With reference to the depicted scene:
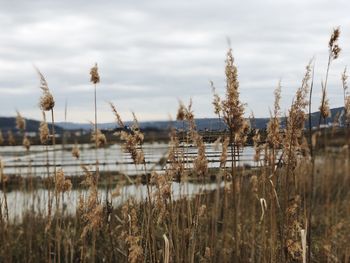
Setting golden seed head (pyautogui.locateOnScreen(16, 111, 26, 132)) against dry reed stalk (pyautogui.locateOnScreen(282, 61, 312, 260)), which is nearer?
dry reed stalk (pyautogui.locateOnScreen(282, 61, 312, 260))

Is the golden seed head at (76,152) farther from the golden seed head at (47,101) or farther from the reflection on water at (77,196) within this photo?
the golden seed head at (47,101)

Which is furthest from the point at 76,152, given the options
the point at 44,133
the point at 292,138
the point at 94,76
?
the point at 292,138

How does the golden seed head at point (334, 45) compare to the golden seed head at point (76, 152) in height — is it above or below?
above

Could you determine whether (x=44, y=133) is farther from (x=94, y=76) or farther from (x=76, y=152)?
(x=76, y=152)

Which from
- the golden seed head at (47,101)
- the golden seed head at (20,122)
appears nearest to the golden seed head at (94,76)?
the golden seed head at (47,101)

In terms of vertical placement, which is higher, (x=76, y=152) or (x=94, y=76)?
(x=94, y=76)

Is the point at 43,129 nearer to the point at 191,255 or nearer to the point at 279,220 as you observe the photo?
the point at 191,255

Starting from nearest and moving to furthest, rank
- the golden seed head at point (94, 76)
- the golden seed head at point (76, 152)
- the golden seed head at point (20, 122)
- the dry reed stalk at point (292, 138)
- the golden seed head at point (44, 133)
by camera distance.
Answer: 1. the dry reed stalk at point (292, 138)
2. the golden seed head at point (94, 76)
3. the golden seed head at point (44, 133)
4. the golden seed head at point (76, 152)
5. the golden seed head at point (20, 122)

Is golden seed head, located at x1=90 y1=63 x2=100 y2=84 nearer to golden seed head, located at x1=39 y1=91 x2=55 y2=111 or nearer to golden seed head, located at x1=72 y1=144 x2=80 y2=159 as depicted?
golden seed head, located at x1=39 y1=91 x2=55 y2=111

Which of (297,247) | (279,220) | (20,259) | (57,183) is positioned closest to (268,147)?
(279,220)

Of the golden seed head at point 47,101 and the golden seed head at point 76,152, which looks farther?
the golden seed head at point 76,152

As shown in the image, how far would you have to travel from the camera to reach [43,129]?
2.80 metres

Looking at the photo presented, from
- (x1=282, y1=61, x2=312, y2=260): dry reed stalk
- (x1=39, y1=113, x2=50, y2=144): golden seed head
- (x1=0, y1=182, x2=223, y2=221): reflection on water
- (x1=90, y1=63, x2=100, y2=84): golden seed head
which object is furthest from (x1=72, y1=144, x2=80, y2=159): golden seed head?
(x1=282, y1=61, x2=312, y2=260): dry reed stalk

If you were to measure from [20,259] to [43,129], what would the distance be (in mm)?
2066
